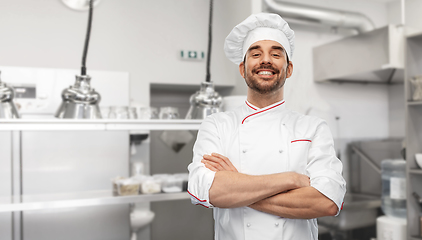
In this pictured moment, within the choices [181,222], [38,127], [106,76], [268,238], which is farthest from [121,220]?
[268,238]

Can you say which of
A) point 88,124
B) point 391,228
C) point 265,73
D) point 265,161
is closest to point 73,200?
point 88,124

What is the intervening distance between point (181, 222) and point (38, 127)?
7.04 ft

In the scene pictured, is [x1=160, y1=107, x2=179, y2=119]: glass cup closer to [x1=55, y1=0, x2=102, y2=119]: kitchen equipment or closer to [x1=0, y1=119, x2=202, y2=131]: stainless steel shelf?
[x1=0, y1=119, x2=202, y2=131]: stainless steel shelf

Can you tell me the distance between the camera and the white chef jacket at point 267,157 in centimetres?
112

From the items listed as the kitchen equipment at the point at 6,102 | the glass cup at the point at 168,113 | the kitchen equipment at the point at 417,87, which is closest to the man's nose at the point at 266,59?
the glass cup at the point at 168,113

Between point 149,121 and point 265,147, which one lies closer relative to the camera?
point 265,147

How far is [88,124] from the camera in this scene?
181 centimetres

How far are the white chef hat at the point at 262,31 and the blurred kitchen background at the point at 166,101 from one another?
32.1 inches

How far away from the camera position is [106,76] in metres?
2.81

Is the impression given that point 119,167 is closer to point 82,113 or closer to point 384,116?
point 82,113

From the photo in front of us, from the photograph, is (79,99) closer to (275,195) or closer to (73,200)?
(73,200)

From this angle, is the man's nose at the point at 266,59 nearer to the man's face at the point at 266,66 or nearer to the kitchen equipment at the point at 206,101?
the man's face at the point at 266,66

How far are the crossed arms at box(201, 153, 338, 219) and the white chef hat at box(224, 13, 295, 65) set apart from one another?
1.54 feet

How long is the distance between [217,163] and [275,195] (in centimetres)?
21
